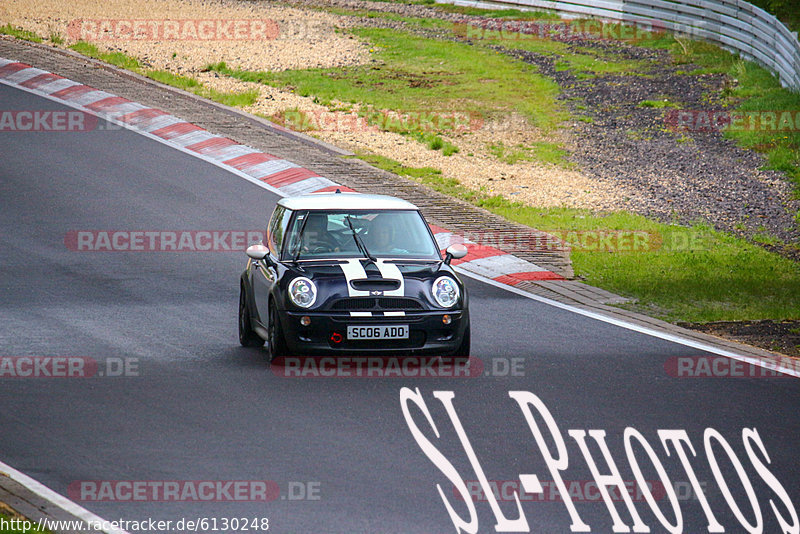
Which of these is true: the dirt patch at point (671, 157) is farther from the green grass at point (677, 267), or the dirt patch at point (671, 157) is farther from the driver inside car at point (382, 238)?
the driver inside car at point (382, 238)

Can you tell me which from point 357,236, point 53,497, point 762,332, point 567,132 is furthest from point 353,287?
point 567,132

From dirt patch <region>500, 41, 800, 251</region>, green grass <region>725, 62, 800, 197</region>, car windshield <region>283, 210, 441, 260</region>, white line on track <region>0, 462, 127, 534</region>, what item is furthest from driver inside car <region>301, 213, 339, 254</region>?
green grass <region>725, 62, 800, 197</region>

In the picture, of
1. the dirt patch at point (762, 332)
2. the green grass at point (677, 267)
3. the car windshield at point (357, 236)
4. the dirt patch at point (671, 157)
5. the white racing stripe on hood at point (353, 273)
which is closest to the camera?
the white racing stripe on hood at point (353, 273)

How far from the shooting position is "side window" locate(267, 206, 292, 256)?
11.6 meters

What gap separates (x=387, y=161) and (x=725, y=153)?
23.1 feet

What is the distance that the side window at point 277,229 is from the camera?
1163cm

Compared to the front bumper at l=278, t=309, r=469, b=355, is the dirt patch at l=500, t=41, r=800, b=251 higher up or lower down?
higher up

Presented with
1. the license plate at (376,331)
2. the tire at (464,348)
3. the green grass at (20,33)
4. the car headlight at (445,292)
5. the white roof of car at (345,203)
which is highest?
the green grass at (20,33)

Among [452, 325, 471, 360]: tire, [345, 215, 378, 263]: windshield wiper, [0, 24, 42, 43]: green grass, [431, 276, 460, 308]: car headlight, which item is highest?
[0, 24, 42, 43]: green grass

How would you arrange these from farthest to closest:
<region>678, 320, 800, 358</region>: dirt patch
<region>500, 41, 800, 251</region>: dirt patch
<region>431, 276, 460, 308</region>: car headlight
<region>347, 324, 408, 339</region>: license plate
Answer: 1. <region>500, 41, 800, 251</region>: dirt patch
2. <region>678, 320, 800, 358</region>: dirt patch
3. <region>431, 276, 460, 308</region>: car headlight
4. <region>347, 324, 408, 339</region>: license plate

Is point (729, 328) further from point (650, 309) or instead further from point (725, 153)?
point (725, 153)

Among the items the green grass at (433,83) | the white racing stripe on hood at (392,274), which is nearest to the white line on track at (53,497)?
the white racing stripe on hood at (392,274)

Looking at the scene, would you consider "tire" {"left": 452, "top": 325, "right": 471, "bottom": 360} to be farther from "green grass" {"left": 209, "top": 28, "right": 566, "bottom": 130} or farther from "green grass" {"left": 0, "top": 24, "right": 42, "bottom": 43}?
"green grass" {"left": 0, "top": 24, "right": 42, "bottom": 43}

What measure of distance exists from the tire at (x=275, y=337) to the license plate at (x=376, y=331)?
660mm
